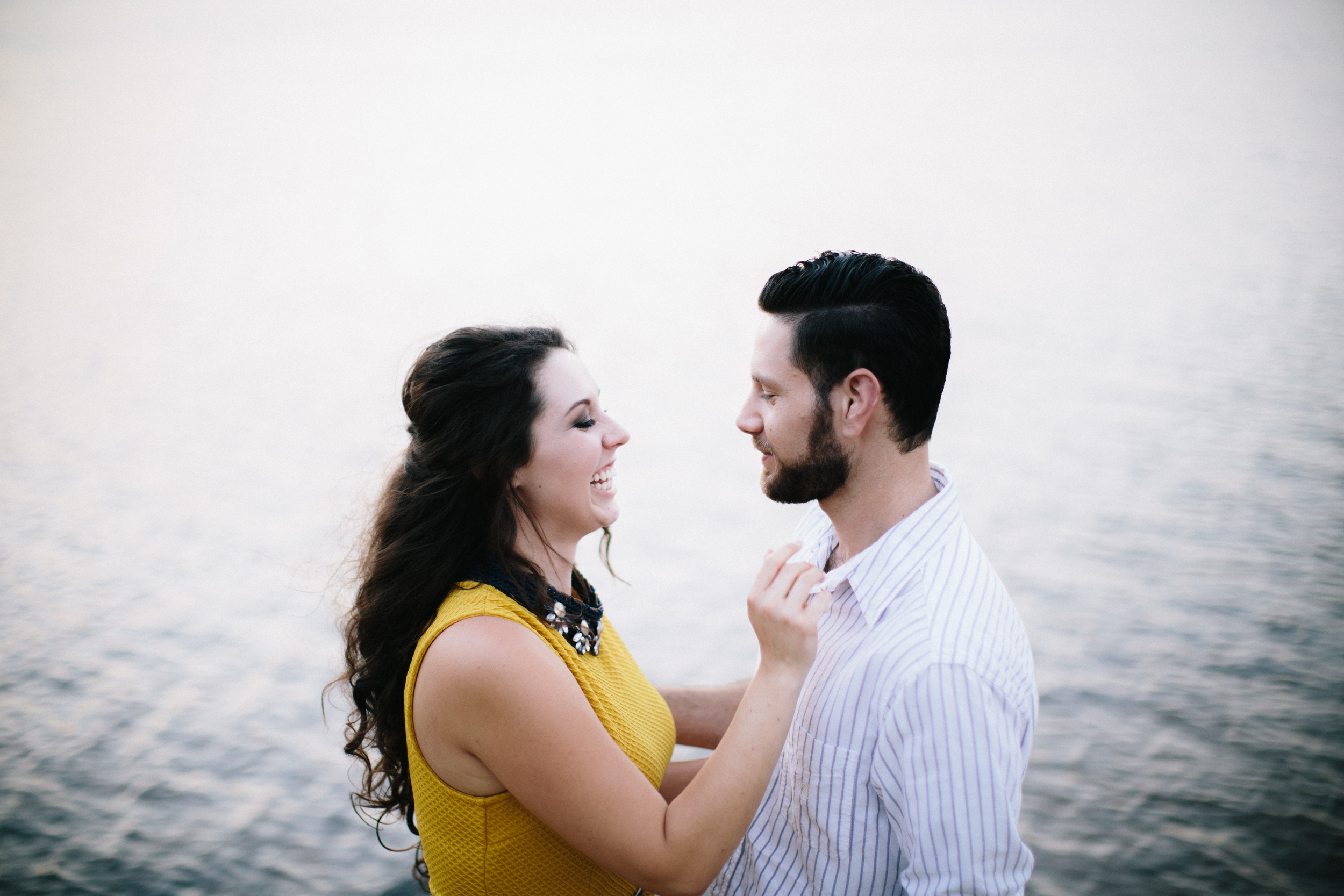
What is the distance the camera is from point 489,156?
28.1m

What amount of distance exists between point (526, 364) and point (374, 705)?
0.85m

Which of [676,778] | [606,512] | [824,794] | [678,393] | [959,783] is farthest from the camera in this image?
[678,393]

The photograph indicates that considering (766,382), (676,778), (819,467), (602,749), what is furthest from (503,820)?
(766,382)

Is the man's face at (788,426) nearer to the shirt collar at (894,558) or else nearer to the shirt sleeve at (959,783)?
the shirt collar at (894,558)

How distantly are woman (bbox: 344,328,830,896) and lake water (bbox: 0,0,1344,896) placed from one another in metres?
0.57

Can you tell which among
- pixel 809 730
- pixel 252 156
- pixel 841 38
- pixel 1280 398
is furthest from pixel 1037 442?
pixel 841 38

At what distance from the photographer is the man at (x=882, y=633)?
60.4 inches

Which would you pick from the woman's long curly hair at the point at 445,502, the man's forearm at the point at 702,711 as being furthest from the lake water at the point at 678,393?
the man's forearm at the point at 702,711

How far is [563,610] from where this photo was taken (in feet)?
6.49

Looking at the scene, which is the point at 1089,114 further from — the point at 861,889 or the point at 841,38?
the point at 861,889

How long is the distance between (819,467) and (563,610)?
2.09ft

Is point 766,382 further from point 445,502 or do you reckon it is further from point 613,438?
point 445,502

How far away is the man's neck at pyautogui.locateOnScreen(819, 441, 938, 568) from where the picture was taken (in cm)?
196

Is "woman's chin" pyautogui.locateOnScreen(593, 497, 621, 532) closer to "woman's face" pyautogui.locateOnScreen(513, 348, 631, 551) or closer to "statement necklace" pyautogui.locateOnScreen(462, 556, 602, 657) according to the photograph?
"woman's face" pyautogui.locateOnScreen(513, 348, 631, 551)
